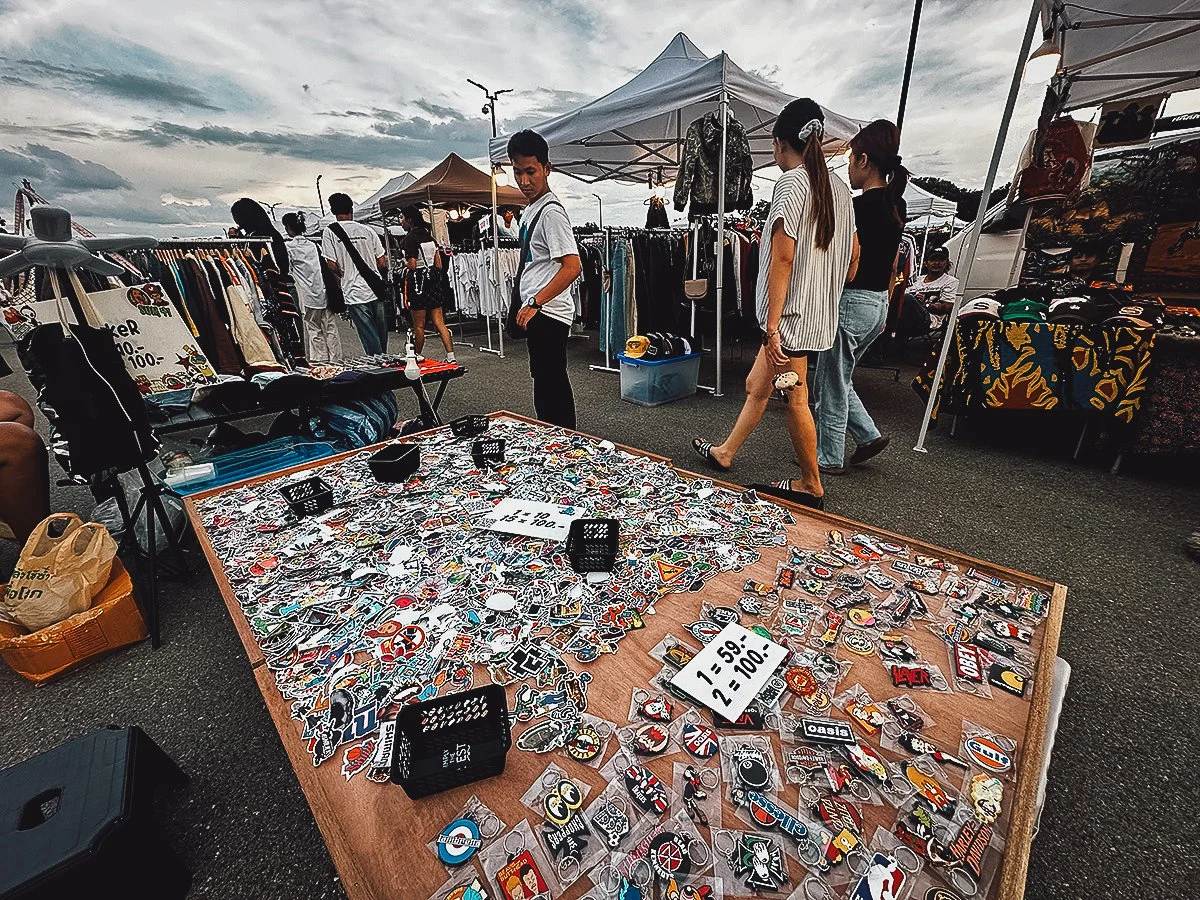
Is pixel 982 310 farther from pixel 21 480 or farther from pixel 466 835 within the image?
pixel 21 480

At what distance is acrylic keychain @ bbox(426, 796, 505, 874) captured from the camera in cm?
54

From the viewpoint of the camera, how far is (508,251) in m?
6.74

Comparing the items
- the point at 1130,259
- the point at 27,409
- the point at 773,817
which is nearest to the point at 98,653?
the point at 27,409

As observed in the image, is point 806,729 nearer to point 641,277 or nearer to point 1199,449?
point 1199,449

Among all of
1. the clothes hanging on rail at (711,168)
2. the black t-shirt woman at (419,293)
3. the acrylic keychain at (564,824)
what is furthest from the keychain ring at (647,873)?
the black t-shirt woman at (419,293)

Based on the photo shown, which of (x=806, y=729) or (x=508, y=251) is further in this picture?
(x=508, y=251)

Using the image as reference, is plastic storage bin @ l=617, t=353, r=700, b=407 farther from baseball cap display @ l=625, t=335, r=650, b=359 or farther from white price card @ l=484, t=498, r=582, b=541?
white price card @ l=484, t=498, r=582, b=541

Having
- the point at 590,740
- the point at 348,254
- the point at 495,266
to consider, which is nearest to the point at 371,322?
the point at 348,254

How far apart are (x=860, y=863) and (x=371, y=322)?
4.41m

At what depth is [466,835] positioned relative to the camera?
1.84 feet

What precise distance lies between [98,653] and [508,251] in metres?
6.27

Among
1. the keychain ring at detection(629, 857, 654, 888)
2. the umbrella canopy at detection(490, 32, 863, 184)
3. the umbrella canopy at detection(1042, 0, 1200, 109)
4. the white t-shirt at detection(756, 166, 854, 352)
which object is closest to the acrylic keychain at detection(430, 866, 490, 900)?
the keychain ring at detection(629, 857, 654, 888)

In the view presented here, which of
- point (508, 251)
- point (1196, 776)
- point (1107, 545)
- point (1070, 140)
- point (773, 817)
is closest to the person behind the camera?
point (773, 817)

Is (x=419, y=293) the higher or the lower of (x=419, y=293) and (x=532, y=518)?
the higher
